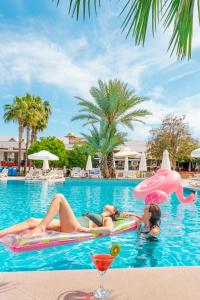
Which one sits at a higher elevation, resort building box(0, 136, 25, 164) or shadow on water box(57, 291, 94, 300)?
resort building box(0, 136, 25, 164)

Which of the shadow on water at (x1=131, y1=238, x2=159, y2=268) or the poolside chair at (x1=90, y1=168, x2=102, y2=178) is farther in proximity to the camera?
the poolside chair at (x1=90, y1=168, x2=102, y2=178)

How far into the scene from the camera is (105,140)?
27.0 m

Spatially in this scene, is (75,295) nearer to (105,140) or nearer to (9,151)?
(105,140)

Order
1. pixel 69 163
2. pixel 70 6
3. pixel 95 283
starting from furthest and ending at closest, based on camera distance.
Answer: pixel 69 163, pixel 95 283, pixel 70 6

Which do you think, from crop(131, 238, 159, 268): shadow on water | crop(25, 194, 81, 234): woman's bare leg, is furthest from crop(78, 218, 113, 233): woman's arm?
crop(131, 238, 159, 268): shadow on water

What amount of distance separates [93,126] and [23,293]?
82.6ft

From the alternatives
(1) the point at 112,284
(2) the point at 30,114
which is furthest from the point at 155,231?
(2) the point at 30,114

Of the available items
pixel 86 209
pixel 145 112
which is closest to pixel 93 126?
pixel 145 112

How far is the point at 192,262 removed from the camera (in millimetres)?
5285

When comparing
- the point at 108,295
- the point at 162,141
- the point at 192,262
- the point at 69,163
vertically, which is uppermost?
the point at 162,141

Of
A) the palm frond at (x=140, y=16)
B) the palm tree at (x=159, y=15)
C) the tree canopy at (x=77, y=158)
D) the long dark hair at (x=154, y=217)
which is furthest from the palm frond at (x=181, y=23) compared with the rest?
the tree canopy at (x=77, y=158)

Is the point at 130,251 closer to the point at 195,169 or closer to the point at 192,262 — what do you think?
the point at 192,262

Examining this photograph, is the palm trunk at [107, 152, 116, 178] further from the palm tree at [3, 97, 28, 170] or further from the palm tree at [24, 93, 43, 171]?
the palm tree at [3, 97, 28, 170]

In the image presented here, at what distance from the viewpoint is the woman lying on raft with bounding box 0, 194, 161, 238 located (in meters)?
4.93
